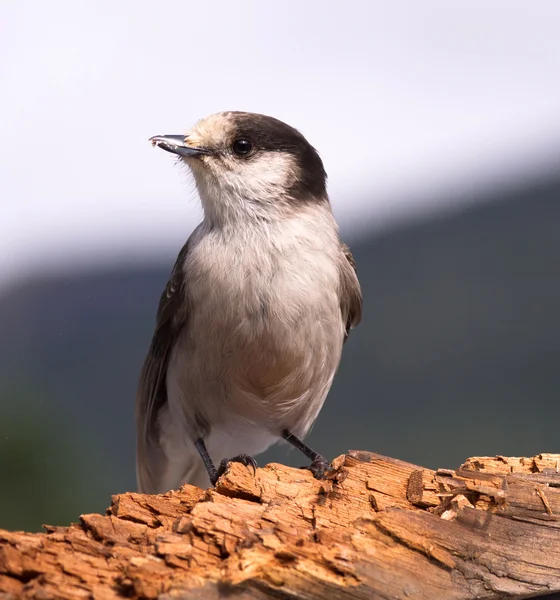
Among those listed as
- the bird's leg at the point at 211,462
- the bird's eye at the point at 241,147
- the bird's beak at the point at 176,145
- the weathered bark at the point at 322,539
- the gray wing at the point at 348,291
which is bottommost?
the weathered bark at the point at 322,539

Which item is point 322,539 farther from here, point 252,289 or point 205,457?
point 205,457

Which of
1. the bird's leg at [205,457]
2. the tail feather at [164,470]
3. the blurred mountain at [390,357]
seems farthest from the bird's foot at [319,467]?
the blurred mountain at [390,357]

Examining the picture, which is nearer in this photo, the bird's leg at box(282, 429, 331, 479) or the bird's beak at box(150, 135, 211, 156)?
the bird's leg at box(282, 429, 331, 479)

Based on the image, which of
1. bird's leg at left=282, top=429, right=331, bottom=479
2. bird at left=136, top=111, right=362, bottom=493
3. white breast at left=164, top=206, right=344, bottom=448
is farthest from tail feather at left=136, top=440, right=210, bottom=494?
white breast at left=164, top=206, right=344, bottom=448

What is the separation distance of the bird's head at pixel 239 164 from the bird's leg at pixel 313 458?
59.3 inches

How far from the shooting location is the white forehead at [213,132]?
468 centimetres

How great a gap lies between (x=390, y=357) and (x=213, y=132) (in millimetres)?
4698

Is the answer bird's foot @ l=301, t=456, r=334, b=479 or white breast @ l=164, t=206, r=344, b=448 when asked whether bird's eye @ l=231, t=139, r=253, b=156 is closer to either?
white breast @ l=164, t=206, r=344, b=448

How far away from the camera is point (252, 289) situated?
178 inches

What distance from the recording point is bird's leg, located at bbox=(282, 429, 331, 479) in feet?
14.0

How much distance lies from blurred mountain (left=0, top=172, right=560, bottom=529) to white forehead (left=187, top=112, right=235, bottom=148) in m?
2.37

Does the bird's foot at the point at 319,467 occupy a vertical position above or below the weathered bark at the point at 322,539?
above

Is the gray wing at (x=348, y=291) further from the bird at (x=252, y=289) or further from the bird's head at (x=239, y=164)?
the bird's head at (x=239, y=164)

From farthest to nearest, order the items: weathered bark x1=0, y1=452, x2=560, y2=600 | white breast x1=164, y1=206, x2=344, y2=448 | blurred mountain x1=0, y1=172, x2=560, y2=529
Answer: blurred mountain x1=0, y1=172, x2=560, y2=529 < white breast x1=164, y1=206, x2=344, y2=448 < weathered bark x1=0, y1=452, x2=560, y2=600
